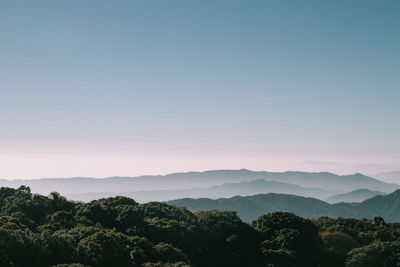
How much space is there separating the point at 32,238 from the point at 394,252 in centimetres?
4628

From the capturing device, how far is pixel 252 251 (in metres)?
54.9

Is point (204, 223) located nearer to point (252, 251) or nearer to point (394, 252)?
point (252, 251)

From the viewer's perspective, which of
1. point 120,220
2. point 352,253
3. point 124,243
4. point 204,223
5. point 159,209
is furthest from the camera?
point 159,209

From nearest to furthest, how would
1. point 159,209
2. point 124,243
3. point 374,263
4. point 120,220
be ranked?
point 124,243
point 374,263
point 120,220
point 159,209

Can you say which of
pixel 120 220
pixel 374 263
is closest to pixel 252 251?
pixel 374 263

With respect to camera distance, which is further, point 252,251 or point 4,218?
point 252,251

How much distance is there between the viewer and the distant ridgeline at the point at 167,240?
35812 millimetres

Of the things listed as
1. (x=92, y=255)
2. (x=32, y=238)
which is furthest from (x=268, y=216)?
(x=32, y=238)

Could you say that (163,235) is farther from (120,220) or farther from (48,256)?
(48,256)

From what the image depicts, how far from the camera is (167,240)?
167 ft

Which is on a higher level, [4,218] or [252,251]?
[4,218]

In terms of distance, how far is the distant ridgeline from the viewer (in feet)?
117

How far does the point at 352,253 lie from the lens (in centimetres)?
5012

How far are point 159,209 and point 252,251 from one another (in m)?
21.7
